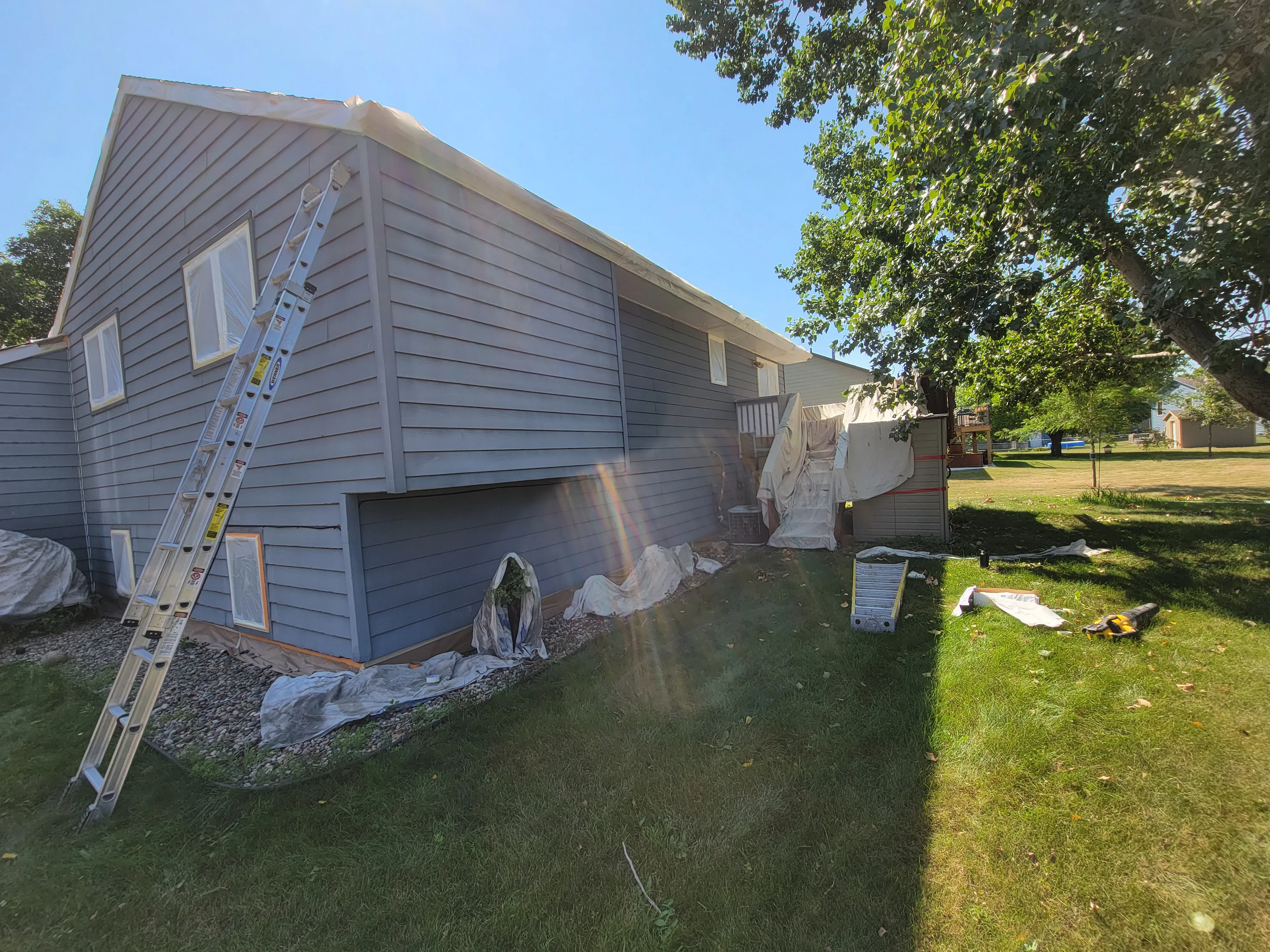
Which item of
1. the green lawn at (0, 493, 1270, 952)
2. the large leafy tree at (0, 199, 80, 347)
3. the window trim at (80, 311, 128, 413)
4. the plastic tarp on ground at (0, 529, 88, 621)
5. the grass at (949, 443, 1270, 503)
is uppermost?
the large leafy tree at (0, 199, 80, 347)

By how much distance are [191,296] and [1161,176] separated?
10.1 metres

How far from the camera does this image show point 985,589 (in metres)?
5.71

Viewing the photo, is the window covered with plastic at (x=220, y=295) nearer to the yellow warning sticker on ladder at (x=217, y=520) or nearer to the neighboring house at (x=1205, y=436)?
the yellow warning sticker on ladder at (x=217, y=520)

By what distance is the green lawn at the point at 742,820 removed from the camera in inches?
81.0

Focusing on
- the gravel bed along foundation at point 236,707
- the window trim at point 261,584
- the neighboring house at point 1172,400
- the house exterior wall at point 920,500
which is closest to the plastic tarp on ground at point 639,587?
the gravel bed along foundation at point 236,707

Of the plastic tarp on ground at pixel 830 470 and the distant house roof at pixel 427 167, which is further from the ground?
the distant house roof at pixel 427 167

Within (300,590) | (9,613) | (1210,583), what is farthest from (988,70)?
(9,613)

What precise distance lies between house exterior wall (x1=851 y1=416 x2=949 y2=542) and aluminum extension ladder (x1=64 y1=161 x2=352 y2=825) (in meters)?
8.81

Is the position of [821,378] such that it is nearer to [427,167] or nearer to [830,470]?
[830,470]

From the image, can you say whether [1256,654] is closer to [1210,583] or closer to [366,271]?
[1210,583]

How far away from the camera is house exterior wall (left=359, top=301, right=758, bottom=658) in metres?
4.71

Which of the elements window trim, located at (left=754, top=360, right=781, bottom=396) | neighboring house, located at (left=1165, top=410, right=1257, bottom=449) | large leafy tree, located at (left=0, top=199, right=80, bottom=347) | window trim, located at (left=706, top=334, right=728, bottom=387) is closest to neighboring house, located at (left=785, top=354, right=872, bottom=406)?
window trim, located at (left=754, top=360, right=781, bottom=396)

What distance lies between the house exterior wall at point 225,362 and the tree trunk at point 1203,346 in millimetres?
7576

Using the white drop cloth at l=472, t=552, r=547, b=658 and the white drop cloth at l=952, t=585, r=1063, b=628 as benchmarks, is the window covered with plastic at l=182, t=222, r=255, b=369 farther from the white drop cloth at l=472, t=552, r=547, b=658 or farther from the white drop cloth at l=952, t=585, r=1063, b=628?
the white drop cloth at l=952, t=585, r=1063, b=628
